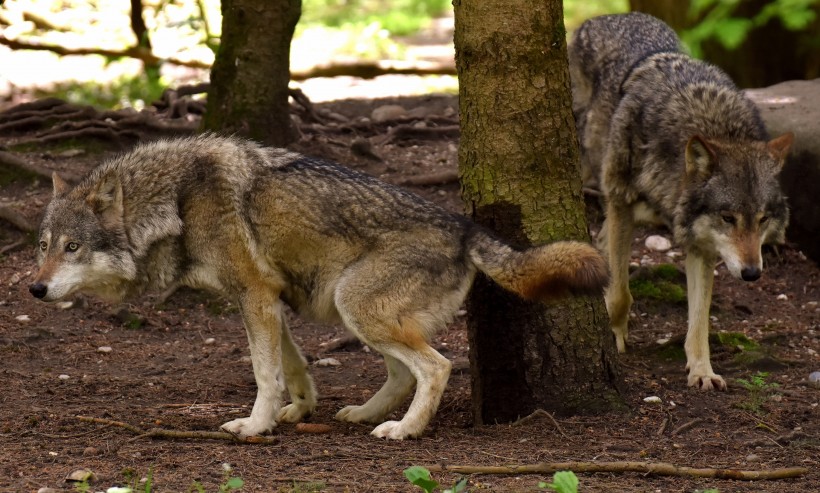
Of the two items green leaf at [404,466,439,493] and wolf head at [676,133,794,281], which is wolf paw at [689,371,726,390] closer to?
wolf head at [676,133,794,281]

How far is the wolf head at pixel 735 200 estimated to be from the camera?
6785mm

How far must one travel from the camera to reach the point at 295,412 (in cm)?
634

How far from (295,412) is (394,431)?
0.91m

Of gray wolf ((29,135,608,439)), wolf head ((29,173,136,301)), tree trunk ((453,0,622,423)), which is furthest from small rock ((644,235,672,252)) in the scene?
wolf head ((29,173,136,301))

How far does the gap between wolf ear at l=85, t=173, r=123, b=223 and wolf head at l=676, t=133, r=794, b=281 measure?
11.9ft

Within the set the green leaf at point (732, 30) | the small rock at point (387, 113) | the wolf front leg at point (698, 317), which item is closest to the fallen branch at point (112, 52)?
the small rock at point (387, 113)

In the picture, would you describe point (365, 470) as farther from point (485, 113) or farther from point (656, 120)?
point (656, 120)

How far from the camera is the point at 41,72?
17109 millimetres

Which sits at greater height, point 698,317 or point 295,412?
point 698,317

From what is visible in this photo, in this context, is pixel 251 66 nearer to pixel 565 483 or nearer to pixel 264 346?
pixel 264 346

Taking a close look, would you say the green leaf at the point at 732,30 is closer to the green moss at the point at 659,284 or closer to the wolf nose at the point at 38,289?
the green moss at the point at 659,284

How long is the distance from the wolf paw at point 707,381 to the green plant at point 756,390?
0.15 metres

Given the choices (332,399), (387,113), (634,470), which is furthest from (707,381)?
(387,113)

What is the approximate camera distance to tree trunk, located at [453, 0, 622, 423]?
583cm
